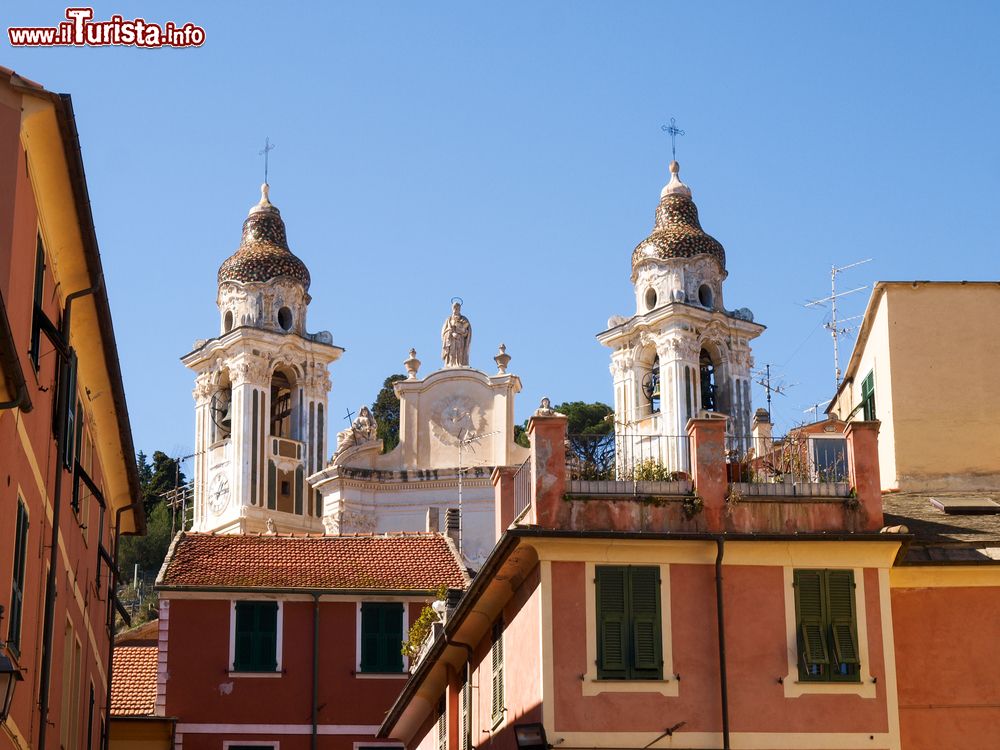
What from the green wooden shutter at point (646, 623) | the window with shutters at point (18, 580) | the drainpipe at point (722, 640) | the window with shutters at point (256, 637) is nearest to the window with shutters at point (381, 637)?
the window with shutters at point (256, 637)

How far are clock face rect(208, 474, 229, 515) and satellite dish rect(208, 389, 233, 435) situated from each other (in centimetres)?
213

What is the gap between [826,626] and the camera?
20844mm

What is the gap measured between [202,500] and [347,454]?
1325 cm

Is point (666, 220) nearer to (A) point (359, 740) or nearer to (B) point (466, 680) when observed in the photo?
(A) point (359, 740)

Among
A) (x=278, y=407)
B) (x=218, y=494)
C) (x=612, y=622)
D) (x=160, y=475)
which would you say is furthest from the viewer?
(x=160, y=475)

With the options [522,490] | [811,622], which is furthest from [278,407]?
[811,622]

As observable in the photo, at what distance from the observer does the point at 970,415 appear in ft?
81.1

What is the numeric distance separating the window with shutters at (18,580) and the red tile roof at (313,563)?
17542 mm

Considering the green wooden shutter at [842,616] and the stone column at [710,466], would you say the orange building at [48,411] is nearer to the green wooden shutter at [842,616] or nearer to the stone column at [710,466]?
the stone column at [710,466]

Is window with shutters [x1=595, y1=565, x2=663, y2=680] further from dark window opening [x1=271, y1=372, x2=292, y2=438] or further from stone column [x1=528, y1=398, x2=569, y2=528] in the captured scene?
dark window opening [x1=271, y1=372, x2=292, y2=438]

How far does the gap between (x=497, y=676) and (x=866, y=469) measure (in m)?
4.98

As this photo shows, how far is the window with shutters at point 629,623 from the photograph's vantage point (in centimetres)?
2045

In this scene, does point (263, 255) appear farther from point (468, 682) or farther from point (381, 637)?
point (468, 682)

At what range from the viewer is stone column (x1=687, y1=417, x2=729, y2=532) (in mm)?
21250
